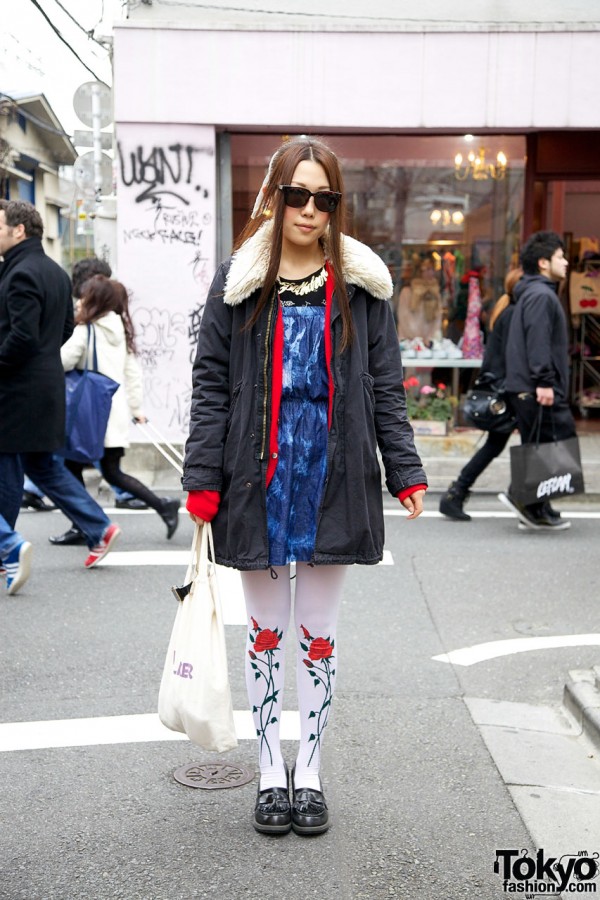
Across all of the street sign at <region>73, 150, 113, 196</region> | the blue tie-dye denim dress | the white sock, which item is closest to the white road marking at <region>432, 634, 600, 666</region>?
the white sock

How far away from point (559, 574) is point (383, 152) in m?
5.56

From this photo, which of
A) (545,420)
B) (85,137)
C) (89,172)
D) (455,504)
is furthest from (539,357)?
(85,137)

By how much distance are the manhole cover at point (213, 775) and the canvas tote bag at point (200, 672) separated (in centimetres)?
51

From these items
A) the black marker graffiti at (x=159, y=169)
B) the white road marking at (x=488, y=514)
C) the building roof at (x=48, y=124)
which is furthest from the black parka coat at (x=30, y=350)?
the building roof at (x=48, y=124)

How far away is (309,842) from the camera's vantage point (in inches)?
127

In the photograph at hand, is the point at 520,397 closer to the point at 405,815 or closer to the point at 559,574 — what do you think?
the point at 559,574

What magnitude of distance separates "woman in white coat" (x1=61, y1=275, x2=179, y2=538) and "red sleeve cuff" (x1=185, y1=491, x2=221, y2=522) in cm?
422

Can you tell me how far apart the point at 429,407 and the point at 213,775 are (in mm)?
7100

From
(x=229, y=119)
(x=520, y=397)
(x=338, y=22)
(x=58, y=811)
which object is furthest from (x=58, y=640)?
(x=338, y=22)

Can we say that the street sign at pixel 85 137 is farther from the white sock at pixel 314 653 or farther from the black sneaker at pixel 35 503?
the white sock at pixel 314 653

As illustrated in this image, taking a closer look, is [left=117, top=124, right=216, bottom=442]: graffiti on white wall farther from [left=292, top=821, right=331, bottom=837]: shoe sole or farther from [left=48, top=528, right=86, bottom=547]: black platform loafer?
[left=292, top=821, right=331, bottom=837]: shoe sole

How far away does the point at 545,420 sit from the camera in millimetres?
7738

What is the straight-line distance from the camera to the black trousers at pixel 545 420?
25.3 feet

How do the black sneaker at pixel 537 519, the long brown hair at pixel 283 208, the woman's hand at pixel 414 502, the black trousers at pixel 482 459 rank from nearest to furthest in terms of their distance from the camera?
the long brown hair at pixel 283 208
the woman's hand at pixel 414 502
the black sneaker at pixel 537 519
the black trousers at pixel 482 459
